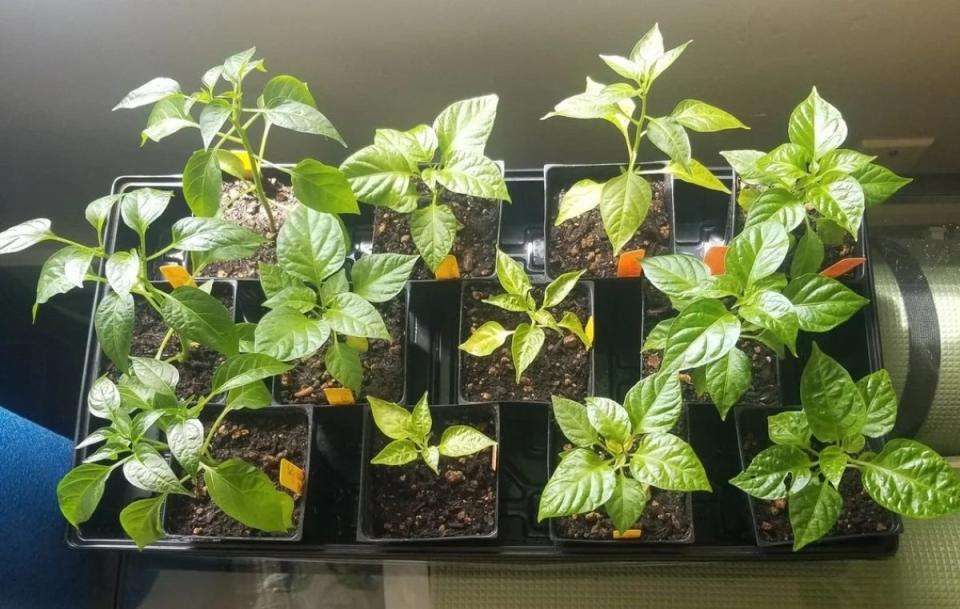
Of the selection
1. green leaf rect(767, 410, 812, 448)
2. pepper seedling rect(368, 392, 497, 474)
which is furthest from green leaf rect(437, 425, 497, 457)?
green leaf rect(767, 410, 812, 448)

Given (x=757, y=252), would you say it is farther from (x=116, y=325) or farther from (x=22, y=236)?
(x=22, y=236)

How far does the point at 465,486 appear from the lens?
993mm

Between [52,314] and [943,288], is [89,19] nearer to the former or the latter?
[52,314]

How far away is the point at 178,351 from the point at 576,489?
2.07ft

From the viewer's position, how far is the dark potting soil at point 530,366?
3.36 ft

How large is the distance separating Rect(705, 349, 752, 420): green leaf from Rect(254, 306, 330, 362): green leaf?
1.40ft

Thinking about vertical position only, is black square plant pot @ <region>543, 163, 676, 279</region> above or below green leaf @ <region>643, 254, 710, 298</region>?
above

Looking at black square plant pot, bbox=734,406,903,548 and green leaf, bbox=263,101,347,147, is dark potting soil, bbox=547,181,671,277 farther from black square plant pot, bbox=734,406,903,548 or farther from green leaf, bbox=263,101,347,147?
green leaf, bbox=263,101,347,147

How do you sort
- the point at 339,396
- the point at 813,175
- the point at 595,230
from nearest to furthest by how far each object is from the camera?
the point at 813,175
the point at 339,396
the point at 595,230

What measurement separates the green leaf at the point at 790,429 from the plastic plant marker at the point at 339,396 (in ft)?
1.70

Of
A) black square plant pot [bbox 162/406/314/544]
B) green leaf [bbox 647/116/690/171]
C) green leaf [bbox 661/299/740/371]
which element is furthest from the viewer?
black square plant pot [bbox 162/406/314/544]

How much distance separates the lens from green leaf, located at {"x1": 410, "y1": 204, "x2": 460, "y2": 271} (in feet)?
3.07

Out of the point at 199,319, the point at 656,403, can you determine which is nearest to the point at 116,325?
the point at 199,319

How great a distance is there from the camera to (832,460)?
85 centimetres
